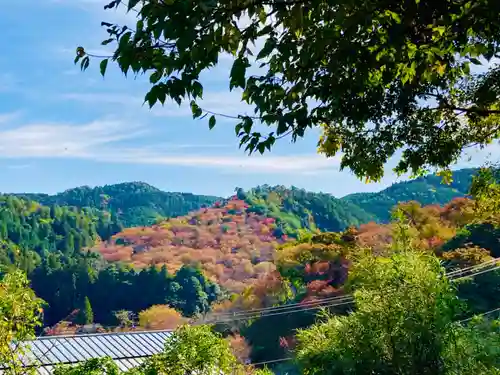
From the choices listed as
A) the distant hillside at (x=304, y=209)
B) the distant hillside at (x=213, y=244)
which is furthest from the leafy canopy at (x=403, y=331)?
the distant hillside at (x=304, y=209)

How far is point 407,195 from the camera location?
97.9 metres

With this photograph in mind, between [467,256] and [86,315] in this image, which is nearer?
[467,256]

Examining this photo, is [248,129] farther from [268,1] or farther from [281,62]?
[268,1]

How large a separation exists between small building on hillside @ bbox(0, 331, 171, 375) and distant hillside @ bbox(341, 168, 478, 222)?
255 ft

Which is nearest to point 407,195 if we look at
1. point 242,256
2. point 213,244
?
point 213,244

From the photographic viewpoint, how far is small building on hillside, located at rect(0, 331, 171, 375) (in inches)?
595

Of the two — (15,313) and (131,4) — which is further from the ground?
(131,4)

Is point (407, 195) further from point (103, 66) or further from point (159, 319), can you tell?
point (103, 66)

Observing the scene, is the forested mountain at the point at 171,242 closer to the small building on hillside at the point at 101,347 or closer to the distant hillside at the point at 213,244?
the distant hillside at the point at 213,244

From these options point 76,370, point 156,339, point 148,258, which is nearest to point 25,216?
point 148,258

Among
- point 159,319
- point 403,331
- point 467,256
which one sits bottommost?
point 159,319

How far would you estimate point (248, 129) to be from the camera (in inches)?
140

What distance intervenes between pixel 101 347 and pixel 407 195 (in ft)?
283

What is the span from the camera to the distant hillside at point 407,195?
94.6 metres
